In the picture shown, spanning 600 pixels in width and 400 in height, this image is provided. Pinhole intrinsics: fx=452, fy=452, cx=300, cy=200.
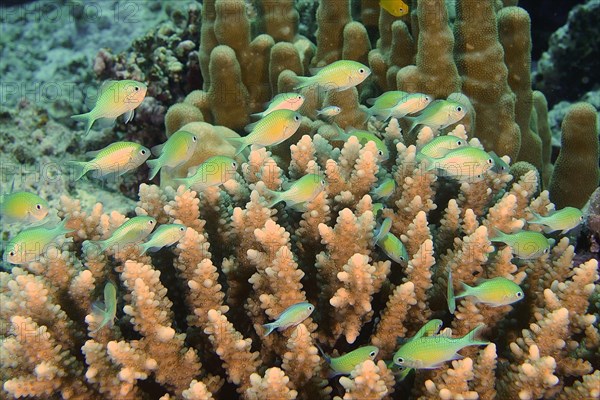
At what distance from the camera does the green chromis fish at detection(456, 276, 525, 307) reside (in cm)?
242

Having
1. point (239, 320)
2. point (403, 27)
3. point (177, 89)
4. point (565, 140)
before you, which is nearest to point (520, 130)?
point (565, 140)

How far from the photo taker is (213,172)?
9.82 ft

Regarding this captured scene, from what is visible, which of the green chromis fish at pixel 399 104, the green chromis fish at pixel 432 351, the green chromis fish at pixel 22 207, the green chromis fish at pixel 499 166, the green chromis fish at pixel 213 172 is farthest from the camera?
the green chromis fish at pixel 399 104

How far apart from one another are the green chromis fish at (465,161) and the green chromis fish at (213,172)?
1376 millimetres

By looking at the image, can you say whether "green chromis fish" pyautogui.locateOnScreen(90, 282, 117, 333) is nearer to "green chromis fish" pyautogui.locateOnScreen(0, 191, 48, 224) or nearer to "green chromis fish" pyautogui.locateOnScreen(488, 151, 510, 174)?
"green chromis fish" pyautogui.locateOnScreen(0, 191, 48, 224)

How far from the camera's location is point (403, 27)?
15.1 feet

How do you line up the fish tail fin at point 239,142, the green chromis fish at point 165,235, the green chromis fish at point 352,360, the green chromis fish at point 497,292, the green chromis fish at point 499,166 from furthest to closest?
the green chromis fish at point 499,166
the fish tail fin at point 239,142
the green chromis fish at point 165,235
the green chromis fish at point 497,292
the green chromis fish at point 352,360

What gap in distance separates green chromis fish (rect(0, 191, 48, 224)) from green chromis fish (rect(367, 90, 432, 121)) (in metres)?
2.60

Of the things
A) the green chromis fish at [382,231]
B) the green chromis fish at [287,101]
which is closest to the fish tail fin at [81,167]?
the green chromis fish at [287,101]

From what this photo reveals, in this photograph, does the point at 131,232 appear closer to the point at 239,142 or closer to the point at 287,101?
the point at 287,101

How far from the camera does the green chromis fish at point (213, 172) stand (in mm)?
2980

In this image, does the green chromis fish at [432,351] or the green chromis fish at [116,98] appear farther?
the green chromis fish at [116,98]

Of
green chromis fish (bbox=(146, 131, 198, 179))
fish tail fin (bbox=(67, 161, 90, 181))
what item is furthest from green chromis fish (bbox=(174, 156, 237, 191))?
fish tail fin (bbox=(67, 161, 90, 181))

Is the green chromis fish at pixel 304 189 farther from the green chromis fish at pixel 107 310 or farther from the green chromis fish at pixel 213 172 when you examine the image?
the green chromis fish at pixel 107 310
